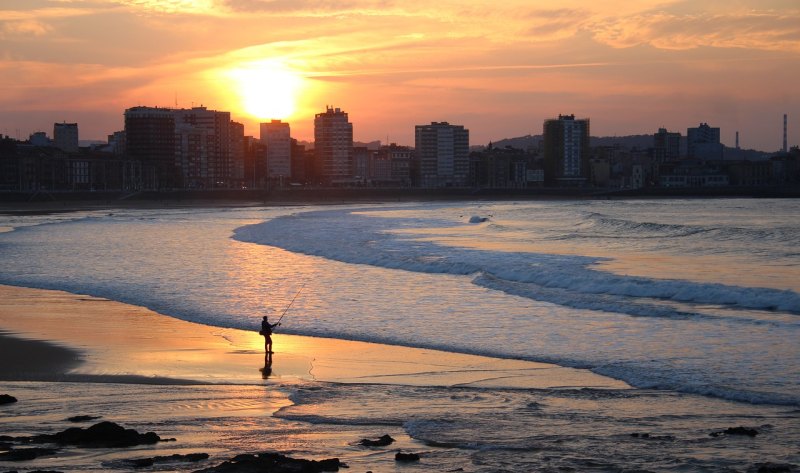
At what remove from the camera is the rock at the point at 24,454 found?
870 centimetres

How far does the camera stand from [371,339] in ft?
56.0

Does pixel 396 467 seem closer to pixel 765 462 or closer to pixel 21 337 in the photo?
pixel 765 462

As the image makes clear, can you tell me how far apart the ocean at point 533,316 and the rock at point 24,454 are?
2712mm

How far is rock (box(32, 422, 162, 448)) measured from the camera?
9.33 metres

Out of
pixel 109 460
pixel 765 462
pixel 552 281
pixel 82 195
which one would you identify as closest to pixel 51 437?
pixel 109 460

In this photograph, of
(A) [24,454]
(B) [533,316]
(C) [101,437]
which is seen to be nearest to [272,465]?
(C) [101,437]

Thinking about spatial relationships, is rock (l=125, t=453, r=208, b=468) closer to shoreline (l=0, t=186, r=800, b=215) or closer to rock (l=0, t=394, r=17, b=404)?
rock (l=0, t=394, r=17, b=404)

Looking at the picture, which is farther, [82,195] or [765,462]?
[82,195]

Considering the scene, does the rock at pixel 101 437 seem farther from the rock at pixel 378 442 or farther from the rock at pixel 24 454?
the rock at pixel 378 442

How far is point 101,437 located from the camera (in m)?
9.43

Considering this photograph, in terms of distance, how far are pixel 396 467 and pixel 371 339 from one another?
8.27 m

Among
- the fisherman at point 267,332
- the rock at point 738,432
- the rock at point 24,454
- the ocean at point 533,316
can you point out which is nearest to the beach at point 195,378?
the rock at point 24,454

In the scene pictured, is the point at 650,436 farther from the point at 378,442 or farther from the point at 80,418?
the point at 80,418

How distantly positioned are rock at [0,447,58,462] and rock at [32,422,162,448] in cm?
34
